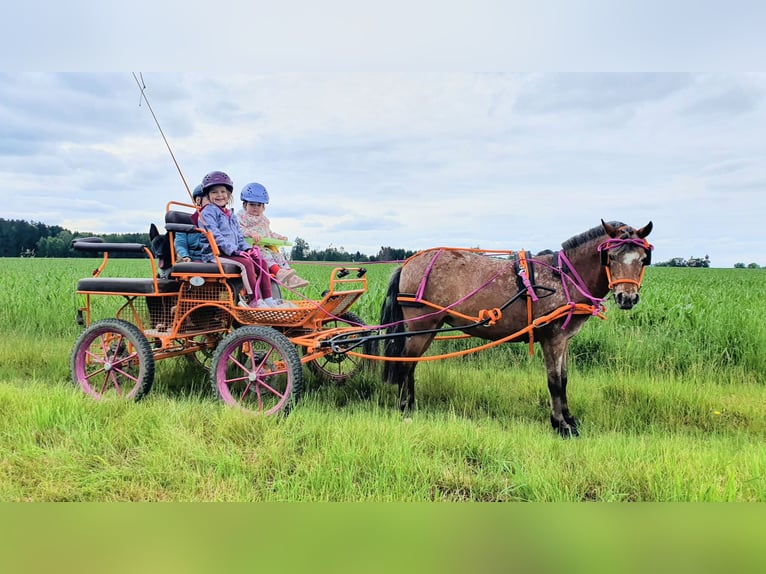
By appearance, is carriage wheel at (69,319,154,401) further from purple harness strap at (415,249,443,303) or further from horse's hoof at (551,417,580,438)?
horse's hoof at (551,417,580,438)

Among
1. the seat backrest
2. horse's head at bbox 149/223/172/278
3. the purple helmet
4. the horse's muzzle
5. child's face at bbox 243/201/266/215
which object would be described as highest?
the purple helmet

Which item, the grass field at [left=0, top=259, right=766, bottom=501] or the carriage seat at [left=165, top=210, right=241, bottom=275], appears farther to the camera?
the carriage seat at [left=165, top=210, right=241, bottom=275]

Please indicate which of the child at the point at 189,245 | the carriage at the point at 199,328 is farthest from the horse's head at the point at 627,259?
the child at the point at 189,245

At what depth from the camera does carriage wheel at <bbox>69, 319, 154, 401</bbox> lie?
5.11m

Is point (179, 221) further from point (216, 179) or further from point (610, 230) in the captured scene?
point (610, 230)

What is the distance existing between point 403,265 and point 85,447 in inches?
128

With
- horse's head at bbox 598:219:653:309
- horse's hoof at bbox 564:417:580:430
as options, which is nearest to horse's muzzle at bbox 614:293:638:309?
horse's head at bbox 598:219:653:309

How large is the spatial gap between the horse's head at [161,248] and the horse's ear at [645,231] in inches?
176

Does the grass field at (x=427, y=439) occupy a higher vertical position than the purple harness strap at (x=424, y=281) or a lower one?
lower

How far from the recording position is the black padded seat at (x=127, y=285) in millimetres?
5324

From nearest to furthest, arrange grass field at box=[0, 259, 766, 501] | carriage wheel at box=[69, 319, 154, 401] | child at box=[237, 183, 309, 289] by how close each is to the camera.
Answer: grass field at box=[0, 259, 766, 501]
carriage wheel at box=[69, 319, 154, 401]
child at box=[237, 183, 309, 289]

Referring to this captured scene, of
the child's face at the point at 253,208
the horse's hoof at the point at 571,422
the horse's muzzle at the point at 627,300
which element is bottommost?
the horse's hoof at the point at 571,422

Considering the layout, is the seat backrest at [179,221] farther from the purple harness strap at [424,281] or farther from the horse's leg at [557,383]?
the horse's leg at [557,383]

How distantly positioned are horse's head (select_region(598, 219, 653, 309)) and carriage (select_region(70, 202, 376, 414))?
2.33 meters
